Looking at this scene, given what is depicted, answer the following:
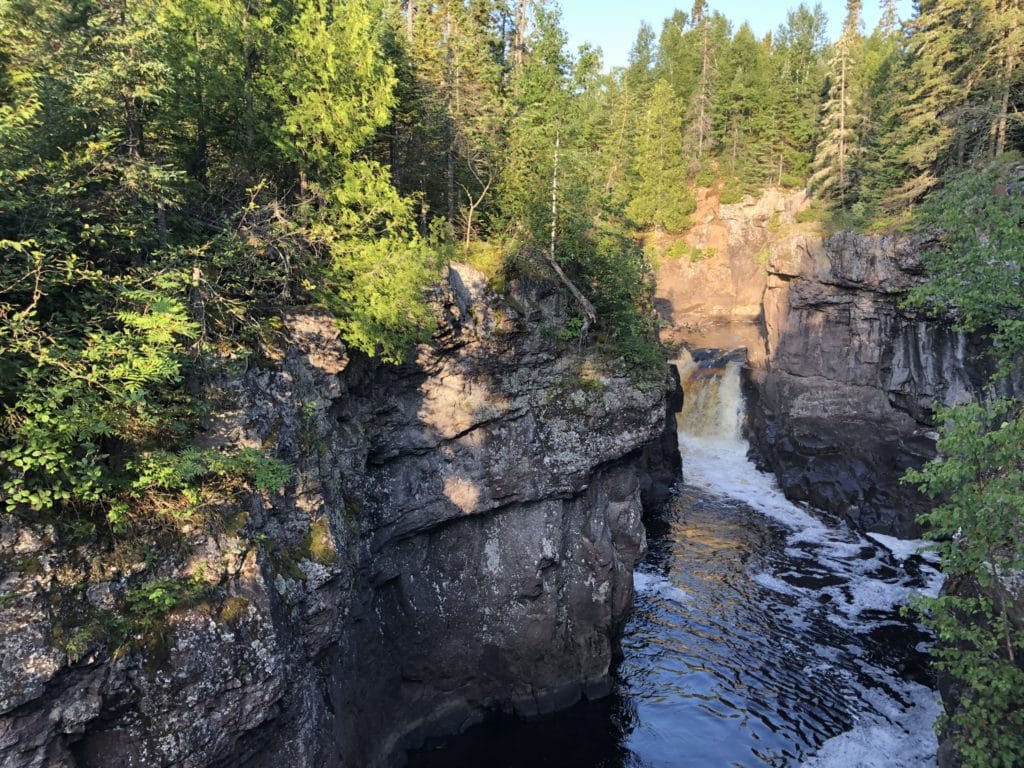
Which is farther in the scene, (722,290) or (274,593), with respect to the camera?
(722,290)

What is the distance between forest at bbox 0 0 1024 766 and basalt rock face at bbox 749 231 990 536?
260 cm

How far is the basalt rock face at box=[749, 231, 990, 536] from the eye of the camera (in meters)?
27.9

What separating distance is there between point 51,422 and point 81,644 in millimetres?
3146

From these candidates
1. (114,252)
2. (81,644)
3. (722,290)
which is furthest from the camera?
(722,290)

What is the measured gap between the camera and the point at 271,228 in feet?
42.0

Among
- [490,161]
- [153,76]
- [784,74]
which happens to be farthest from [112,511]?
[784,74]

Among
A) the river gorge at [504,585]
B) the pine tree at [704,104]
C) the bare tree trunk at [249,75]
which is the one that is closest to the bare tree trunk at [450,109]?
the river gorge at [504,585]

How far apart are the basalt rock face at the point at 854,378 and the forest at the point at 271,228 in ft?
8.53

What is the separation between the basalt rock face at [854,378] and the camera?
27859 mm

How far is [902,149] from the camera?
32406 mm

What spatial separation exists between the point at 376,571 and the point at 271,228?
9072mm

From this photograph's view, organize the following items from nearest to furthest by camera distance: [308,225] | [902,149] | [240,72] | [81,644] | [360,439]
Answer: [81,644] < [240,72] < [308,225] < [360,439] < [902,149]

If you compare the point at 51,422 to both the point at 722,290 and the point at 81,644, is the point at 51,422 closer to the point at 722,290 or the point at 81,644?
the point at 81,644

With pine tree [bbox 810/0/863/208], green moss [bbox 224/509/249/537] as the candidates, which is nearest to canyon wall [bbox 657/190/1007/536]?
pine tree [bbox 810/0/863/208]
